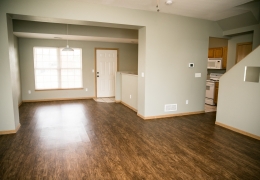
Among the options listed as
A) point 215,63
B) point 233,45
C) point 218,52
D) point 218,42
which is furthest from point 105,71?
point 233,45

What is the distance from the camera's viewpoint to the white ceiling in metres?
3.77

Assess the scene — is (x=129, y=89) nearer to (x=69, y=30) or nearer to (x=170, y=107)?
(x=170, y=107)

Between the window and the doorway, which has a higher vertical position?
the doorway

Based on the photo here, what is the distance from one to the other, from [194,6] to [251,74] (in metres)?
1.93

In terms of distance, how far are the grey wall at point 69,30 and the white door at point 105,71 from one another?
5.00 ft

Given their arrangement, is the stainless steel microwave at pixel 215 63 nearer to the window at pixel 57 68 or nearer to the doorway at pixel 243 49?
the doorway at pixel 243 49

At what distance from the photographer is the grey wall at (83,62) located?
6711 mm

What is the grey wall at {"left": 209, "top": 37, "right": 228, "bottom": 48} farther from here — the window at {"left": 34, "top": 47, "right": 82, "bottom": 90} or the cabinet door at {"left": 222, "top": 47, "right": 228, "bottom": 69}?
the window at {"left": 34, "top": 47, "right": 82, "bottom": 90}

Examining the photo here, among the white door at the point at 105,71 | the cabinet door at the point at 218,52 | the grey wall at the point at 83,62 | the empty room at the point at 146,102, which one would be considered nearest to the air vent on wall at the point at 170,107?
the empty room at the point at 146,102

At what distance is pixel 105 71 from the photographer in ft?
25.7

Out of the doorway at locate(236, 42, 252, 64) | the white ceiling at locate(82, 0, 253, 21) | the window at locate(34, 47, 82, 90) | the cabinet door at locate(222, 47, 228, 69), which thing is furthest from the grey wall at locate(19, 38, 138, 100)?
the doorway at locate(236, 42, 252, 64)

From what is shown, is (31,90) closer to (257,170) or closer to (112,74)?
(112,74)

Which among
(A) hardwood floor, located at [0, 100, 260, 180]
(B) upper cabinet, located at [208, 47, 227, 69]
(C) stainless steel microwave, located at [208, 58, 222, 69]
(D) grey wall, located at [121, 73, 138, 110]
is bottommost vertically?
(A) hardwood floor, located at [0, 100, 260, 180]

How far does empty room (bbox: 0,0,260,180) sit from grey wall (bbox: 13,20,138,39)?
0.03 meters
